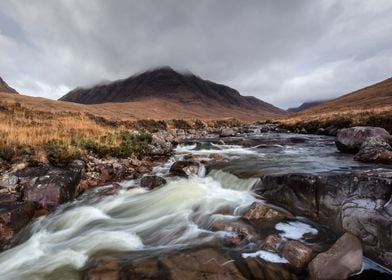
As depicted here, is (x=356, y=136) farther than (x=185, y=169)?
Yes

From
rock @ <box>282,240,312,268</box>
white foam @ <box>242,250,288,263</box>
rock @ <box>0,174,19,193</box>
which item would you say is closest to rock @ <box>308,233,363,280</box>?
rock @ <box>282,240,312,268</box>

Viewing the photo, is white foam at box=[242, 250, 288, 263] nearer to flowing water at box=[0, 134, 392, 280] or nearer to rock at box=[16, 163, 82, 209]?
flowing water at box=[0, 134, 392, 280]

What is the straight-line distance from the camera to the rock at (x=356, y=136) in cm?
1542

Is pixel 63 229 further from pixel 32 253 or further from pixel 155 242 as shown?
pixel 155 242

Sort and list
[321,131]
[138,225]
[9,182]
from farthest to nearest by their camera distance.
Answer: [321,131] → [9,182] → [138,225]

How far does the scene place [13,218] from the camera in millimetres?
8117

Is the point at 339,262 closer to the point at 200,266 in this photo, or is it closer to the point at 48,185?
the point at 200,266

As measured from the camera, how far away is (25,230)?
817 cm

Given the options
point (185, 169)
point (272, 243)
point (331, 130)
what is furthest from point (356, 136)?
point (331, 130)

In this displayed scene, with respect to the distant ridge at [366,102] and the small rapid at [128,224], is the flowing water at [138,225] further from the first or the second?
the distant ridge at [366,102]

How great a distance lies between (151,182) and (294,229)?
6.71 m

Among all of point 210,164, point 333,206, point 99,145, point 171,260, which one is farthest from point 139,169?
point 333,206

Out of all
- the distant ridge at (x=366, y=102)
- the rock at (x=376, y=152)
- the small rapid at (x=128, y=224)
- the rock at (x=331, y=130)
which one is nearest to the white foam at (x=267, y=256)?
the small rapid at (x=128, y=224)

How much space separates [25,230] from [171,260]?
502 centimetres
